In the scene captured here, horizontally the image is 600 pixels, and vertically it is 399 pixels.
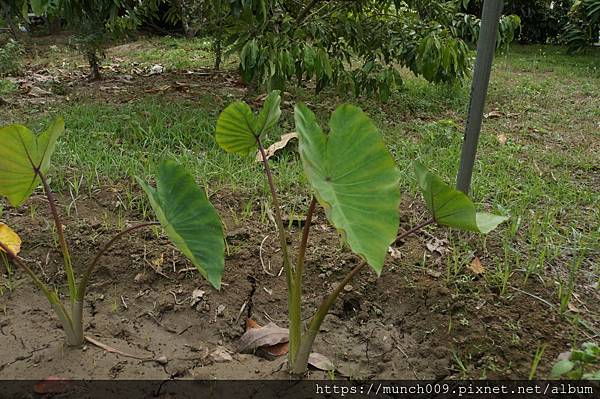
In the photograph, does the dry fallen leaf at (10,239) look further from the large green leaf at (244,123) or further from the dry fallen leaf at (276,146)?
the dry fallen leaf at (276,146)

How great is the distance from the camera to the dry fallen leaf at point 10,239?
1590 mm

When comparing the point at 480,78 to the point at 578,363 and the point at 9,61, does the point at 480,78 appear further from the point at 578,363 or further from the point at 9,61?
the point at 9,61

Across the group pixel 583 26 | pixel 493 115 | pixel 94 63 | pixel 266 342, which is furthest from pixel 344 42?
pixel 583 26

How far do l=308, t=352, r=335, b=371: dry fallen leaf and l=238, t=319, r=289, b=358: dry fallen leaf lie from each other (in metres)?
0.10

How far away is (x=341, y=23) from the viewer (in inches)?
125

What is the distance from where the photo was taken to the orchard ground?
1.29 m

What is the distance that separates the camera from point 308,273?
1.59m

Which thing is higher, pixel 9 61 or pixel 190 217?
pixel 9 61

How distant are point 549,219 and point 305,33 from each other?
1719 mm

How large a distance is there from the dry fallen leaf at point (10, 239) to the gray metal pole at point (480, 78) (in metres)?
1.36

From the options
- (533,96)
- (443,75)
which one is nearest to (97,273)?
(443,75)

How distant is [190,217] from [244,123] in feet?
0.95

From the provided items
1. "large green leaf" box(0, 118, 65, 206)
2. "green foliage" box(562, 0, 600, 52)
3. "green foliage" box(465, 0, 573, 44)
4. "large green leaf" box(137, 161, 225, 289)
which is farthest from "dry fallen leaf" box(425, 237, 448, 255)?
"green foliage" box(465, 0, 573, 44)

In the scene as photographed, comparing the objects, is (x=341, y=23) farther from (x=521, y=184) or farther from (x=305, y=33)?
(x=521, y=184)
